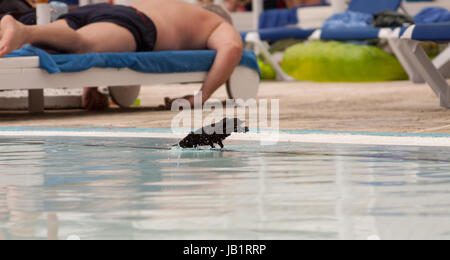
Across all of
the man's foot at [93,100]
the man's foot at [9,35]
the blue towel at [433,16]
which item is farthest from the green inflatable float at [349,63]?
the man's foot at [9,35]

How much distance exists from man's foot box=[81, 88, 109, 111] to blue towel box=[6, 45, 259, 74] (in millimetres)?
654

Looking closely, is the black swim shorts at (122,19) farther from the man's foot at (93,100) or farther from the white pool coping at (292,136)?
the white pool coping at (292,136)

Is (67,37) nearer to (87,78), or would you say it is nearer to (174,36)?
(87,78)

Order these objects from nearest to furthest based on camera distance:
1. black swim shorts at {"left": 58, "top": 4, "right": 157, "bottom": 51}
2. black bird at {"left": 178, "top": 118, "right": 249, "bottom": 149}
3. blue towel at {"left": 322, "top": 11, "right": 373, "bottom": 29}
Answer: black bird at {"left": 178, "top": 118, "right": 249, "bottom": 149} < black swim shorts at {"left": 58, "top": 4, "right": 157, "bottom": 51} < blue towel at {"left": 322, "top": 11, "right": 373, "bottom": 29}

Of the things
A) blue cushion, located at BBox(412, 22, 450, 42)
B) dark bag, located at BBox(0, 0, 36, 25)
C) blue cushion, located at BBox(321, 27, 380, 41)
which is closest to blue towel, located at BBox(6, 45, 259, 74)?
dark bag, located at BBox(0, 0, 36, 25)

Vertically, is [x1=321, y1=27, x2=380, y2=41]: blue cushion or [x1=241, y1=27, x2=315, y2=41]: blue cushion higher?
[x1=321, y1=27, x2=380, y2=41]: blue cushion

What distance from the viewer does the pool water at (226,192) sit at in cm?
206

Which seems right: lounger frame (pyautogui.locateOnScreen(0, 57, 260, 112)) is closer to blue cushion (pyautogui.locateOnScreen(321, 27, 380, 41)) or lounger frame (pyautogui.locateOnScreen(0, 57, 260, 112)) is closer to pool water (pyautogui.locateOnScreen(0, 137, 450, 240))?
pool water (pyautogui.locateOnScreen(0, 137, 450, 240))

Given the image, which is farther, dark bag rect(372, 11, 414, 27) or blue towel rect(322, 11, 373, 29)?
blue towel rect(322, 11, 373, 29)

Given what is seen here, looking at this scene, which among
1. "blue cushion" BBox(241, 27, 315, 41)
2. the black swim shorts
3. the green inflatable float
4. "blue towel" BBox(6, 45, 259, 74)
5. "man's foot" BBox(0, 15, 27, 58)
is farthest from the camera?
"blue cushion" BBox(241, 27, 315, 41)

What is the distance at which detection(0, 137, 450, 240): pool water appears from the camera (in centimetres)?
206

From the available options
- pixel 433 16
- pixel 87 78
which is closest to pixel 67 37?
pixel 87 78

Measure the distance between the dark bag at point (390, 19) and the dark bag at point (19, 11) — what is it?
4.61 metres

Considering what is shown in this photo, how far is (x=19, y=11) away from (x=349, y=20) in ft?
16.3
